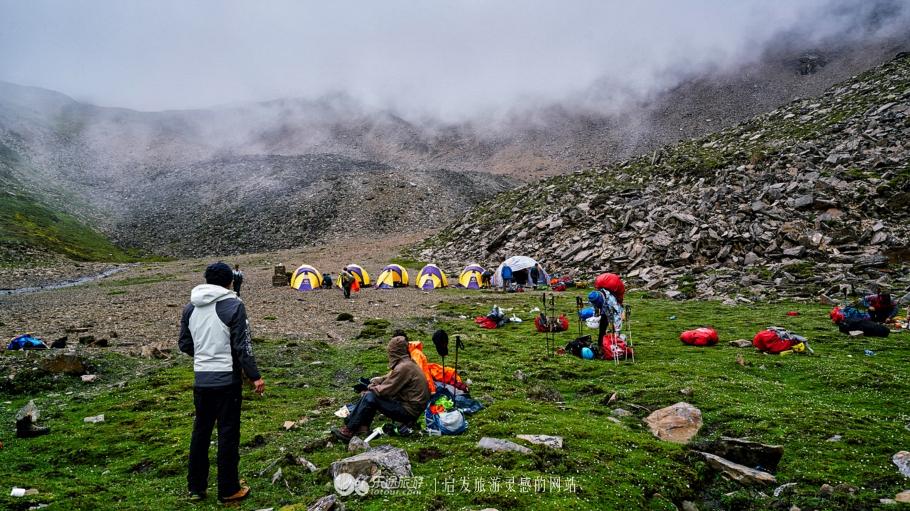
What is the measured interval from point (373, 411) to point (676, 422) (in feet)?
19.8

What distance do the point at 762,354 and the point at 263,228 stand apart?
3280 inches

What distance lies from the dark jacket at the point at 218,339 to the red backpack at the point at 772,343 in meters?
15.2

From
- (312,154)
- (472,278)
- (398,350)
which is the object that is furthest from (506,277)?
(312,154)

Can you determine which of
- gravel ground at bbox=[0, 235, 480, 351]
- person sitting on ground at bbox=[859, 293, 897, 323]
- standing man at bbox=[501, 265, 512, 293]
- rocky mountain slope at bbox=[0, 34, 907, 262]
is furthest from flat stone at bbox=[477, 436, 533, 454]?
rocky mountain slope at bbox=[0, 34, 907, 262]

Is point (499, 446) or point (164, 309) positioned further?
point (164, 309)

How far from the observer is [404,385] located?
9.76m

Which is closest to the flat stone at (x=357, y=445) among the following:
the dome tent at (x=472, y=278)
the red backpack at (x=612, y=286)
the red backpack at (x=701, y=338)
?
the red backpack at (x=612, y=286)

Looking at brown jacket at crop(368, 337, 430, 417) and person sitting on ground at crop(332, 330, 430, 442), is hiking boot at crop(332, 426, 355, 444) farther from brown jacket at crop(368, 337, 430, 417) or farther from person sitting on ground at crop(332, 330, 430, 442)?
brown jacket at crop(368, 337, 430, 417)

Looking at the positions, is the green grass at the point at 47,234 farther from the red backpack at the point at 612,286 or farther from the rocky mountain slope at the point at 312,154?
the red backpack at the point at 612,286

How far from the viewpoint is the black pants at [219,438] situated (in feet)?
24.5

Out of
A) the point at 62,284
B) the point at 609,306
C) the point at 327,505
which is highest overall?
the point at 62,284

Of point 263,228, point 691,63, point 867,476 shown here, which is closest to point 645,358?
point 867,476

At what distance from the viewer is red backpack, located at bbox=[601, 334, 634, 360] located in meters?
16.3

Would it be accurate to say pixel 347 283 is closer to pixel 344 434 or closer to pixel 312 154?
pixel 344 434
